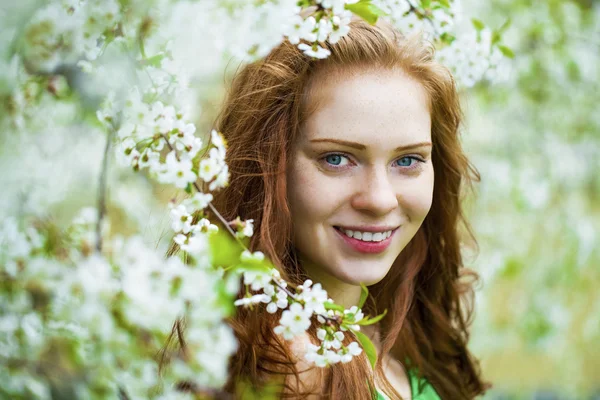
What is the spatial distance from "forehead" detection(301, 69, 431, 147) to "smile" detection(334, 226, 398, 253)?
218 millimetres

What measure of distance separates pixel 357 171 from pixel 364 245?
182 millimetres

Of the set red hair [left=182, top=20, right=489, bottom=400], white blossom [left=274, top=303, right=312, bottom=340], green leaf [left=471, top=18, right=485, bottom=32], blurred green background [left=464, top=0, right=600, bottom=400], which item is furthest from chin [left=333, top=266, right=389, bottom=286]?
blurred green background [left=464, top=0, right=600, bottom=400]

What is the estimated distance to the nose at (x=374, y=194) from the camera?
1612mm

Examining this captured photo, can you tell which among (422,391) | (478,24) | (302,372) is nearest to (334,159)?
(302,372)

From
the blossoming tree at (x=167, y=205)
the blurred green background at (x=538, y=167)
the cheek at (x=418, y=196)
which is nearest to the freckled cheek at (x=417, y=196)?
the cheek at (x=418, y=196)

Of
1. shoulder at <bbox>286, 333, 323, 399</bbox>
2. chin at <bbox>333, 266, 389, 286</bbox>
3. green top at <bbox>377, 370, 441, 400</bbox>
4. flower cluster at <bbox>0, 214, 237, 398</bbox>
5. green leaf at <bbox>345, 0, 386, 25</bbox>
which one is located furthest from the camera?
green top at <bbox>377, 370, 441, 400</bbox>

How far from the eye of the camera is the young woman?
162cm

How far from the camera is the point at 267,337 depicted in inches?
63.7

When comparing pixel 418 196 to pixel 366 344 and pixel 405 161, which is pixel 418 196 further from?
pixel 366 344

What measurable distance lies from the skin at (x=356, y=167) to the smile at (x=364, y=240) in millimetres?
12

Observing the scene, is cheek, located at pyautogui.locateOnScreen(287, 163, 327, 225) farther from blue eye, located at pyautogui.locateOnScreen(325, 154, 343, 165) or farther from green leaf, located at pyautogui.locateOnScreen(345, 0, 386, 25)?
green leaf, located at pyautogui.locateOnScreen(345, 0, 386, 25)

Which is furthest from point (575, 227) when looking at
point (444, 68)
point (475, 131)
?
point (444, 68)

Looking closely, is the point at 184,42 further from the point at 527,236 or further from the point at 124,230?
the point at 527,236

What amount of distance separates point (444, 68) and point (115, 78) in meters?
0.86
